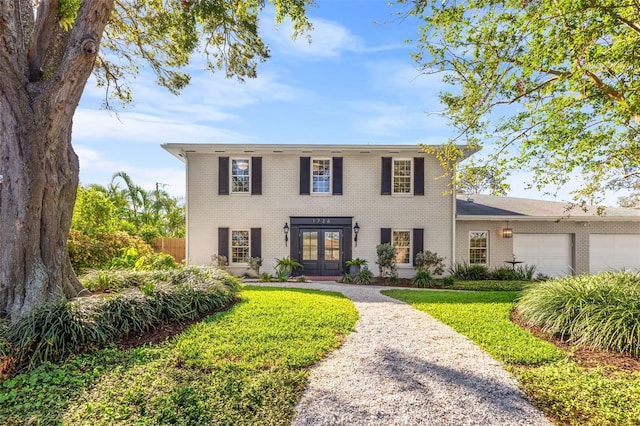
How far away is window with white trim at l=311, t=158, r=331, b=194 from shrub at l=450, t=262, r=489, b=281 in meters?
5.89

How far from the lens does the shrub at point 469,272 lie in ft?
40.2

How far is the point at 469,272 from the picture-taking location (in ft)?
40.4

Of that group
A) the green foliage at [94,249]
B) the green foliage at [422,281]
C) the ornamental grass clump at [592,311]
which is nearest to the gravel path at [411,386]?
the ornamental grass clump at [592,311]

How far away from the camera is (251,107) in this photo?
11.0m

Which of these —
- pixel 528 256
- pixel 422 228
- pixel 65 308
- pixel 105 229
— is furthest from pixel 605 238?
pixel 105 229

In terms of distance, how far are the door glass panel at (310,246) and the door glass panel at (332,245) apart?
40 centimetres

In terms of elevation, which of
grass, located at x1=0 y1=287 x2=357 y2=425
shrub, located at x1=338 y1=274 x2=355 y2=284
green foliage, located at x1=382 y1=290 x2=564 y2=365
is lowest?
shrub, located at x1=338 y1=274 x2=355 y2=284

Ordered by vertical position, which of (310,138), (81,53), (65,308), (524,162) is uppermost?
(310,138)

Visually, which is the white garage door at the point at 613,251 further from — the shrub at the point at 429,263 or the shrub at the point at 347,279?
the shrub at the point at 347,279

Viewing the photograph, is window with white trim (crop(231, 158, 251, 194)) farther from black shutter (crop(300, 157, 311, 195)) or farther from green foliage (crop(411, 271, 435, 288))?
green foliage (crop(411, 271, 435, 288))

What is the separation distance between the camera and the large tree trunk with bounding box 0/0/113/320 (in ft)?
15.0

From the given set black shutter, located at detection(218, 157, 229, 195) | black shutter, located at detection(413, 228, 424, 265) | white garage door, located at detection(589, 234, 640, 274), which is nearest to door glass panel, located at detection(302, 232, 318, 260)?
black shutter, located at detection(218, 157, 229, 195)

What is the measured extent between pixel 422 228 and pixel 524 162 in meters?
5.15

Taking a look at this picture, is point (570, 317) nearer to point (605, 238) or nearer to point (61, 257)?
point (61, 257)
